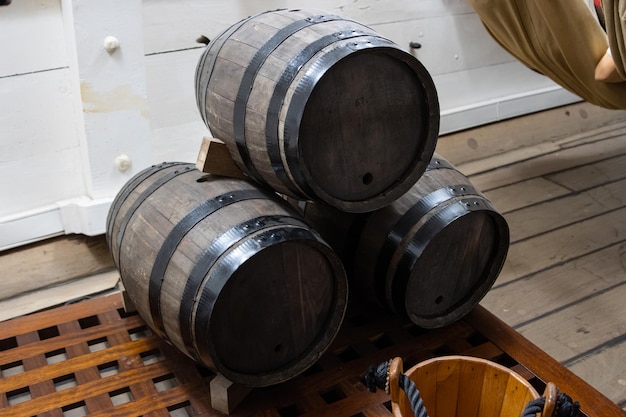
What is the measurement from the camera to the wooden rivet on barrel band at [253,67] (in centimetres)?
149

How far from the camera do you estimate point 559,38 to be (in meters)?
2.05

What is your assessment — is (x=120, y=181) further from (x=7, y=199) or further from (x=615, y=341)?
(x=615, y=341)

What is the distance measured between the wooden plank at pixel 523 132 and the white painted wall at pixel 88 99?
0.78 m

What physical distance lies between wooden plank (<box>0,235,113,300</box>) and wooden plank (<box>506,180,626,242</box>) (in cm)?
121

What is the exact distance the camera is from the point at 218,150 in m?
1.60

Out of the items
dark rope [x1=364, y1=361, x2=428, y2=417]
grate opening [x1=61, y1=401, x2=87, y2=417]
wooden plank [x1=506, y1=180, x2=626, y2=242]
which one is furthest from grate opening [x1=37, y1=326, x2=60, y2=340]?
wooden plank [x1=506, y1=180, x2=626, y2=242]

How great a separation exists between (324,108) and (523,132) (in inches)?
70.5

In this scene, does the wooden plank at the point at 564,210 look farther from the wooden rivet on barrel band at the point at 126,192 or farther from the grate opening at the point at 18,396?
the grate opening at the point at 18,396

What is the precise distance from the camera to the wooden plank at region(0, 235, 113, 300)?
2047 mm

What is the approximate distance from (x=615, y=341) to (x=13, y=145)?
1.58 metres

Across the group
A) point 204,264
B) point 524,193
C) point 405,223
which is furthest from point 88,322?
point 524,193

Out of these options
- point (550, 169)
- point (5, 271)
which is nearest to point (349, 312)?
point (5, 271)

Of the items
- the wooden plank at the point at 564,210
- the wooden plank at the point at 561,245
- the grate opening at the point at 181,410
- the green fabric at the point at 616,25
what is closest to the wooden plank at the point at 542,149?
the wooden plank at the point at 564,210

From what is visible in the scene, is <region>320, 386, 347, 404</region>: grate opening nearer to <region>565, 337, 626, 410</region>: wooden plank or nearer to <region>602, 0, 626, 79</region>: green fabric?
<region>565, 337, 626, 410</region>: wooden plank
